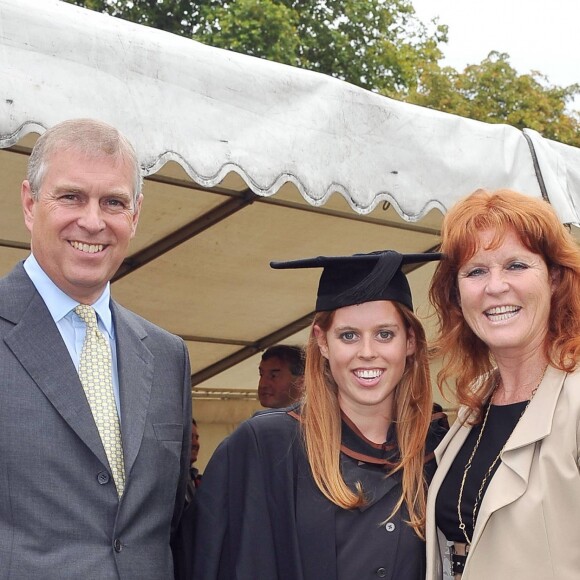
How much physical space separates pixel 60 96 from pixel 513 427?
159 centimetres

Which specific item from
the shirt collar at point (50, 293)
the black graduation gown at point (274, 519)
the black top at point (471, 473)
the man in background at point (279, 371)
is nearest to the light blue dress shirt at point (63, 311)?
the shirt collar at point (50, 293)

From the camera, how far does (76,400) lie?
7.80 feet

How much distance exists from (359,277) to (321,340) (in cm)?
25

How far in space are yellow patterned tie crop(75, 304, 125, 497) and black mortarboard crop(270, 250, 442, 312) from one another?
65 centimetres

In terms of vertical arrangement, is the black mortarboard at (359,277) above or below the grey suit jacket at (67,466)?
above

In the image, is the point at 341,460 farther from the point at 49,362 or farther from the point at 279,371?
the point at 279,371

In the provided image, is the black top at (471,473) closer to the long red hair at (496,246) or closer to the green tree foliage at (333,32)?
the long red hair at (496,246)

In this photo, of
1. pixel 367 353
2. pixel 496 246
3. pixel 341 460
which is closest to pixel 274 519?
pixel 341 460

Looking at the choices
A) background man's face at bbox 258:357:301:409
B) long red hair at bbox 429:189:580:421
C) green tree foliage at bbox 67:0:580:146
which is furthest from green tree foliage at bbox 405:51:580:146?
long red hair at bbox 429:189:580:421

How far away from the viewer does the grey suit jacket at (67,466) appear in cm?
226

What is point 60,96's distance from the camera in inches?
108

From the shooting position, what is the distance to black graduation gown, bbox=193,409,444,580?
275cm

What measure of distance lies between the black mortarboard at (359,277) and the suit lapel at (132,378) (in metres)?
0.51

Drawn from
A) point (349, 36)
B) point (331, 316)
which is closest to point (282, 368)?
point (331, 316)
